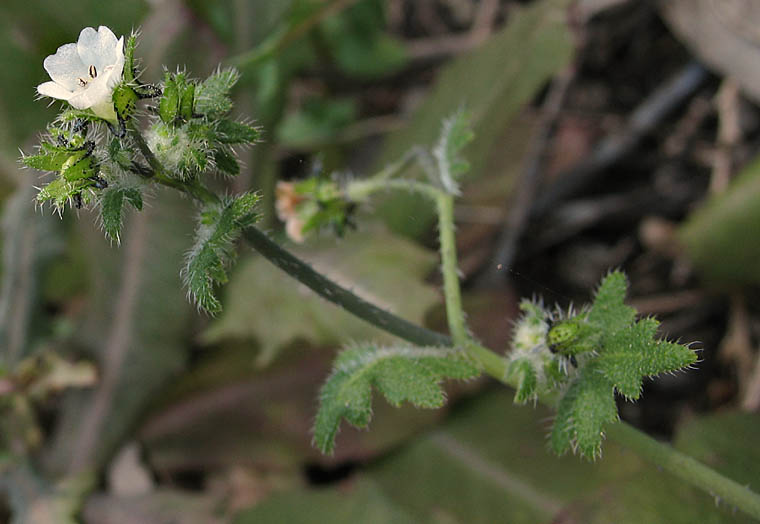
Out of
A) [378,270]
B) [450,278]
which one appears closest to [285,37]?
[378,270]

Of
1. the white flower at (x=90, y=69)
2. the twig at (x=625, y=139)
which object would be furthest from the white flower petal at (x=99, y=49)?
the twig at (x=625, y=139)

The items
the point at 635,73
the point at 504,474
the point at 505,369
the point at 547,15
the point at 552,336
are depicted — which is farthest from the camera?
the point at 635,73

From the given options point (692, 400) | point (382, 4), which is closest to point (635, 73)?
point (382, 4)

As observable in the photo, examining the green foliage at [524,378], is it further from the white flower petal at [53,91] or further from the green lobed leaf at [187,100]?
the white flower petal at [53,91]

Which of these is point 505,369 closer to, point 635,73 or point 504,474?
point 504,474

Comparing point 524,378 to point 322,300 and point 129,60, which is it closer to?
point 129,60

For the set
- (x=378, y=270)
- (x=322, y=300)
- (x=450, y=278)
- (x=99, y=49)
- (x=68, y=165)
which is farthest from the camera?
(x=378, y=270)

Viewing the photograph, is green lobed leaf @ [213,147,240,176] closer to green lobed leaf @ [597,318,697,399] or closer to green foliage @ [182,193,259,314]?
green foliage @ [182,193,259,314]

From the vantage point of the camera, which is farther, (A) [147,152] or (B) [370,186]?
(B) [370,186]
